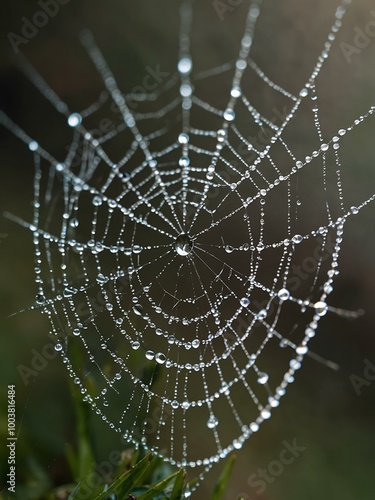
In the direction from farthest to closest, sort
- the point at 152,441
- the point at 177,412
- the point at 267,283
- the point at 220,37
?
1. the point at 220,37
2. the point at 177,412
3. the point at 267,283
4. the point at 152,441

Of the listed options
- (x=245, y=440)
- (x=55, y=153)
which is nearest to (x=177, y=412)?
(x=245, y=440)

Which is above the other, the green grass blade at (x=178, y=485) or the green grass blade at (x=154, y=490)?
the green grass blade at (x=154, y=490)

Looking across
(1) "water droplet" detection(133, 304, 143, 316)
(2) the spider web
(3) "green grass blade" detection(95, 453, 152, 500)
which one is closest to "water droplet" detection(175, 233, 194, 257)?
(2) the spider web

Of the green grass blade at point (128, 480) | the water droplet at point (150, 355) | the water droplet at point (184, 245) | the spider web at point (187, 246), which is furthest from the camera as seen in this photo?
the spider web at point (187, 246)

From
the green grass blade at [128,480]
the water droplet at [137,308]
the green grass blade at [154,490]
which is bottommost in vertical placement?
the green grass blade at [154,490]

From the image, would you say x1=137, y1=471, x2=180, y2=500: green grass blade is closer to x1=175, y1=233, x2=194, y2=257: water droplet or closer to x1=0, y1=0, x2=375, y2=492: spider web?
x1=0, y1=0, x2=375, y2=492: spider web

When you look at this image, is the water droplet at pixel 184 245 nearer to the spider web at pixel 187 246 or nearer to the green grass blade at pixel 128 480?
the spider web at pixel 187 246

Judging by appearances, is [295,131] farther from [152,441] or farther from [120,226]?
[152,441]

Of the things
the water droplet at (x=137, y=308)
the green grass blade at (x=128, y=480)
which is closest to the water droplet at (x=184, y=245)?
the water droplet at (x=137, y=308)
